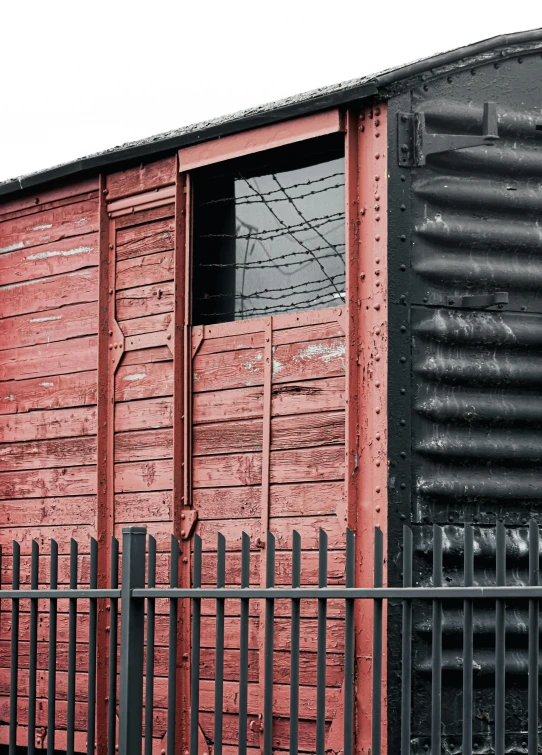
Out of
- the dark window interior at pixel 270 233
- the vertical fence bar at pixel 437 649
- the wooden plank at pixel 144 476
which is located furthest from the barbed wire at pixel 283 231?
the vertical fence bar at pixel 437 649

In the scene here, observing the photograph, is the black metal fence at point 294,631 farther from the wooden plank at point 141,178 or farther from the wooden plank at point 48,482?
the wooden plank at point 141,178

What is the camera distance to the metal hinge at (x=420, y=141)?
5723 mm

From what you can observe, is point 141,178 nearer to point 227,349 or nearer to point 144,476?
point 227,349

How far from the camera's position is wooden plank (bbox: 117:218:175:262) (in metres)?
6.74

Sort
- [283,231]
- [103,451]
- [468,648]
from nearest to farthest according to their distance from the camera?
[468,648], [283,231], [103,451]

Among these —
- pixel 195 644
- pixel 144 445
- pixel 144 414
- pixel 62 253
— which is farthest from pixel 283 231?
pixel 195 644

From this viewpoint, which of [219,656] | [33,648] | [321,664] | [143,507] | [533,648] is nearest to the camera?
[533,648]

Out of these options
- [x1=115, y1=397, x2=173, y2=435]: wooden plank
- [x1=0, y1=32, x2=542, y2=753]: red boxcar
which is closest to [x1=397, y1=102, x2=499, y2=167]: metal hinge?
[x1=0, y1=32, x2=542, y2=753]: red boxcar

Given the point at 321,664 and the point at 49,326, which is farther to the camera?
the point at 49,326

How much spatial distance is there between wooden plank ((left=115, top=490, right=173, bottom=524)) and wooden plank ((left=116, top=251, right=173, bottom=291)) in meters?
1.26

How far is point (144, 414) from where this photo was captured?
22.2 ft

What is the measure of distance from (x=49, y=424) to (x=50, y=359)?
422 mm

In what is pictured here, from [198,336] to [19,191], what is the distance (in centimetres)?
199

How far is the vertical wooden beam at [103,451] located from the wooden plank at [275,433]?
0.74 m
